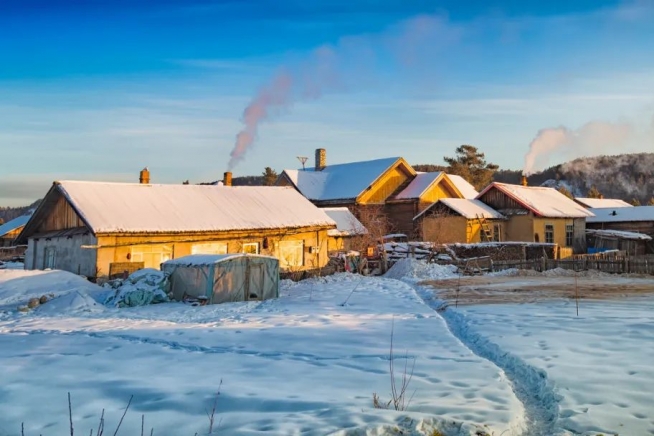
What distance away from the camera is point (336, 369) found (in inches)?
341

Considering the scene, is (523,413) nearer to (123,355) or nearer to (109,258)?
(123,355)

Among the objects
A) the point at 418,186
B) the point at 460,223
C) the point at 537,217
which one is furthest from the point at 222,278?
the point at 418,186

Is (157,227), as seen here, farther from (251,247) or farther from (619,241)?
(619,241)

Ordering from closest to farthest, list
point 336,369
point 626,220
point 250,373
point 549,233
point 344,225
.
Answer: point 250,373
point 336,369
point 344,225
point 549,233
point 626,220

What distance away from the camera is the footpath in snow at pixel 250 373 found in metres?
6.06

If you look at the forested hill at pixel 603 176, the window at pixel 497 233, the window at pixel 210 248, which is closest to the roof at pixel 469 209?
the window at pixel 497 233

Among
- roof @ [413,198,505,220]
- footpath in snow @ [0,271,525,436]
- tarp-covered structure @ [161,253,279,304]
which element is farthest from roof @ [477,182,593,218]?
footpath in snow @ [0,271,525,436]

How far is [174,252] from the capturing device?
24250mm

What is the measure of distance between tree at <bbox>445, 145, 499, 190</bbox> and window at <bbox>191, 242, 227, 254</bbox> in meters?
58.9

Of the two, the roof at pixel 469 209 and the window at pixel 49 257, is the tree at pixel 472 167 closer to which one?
the roof at pixel 469 209

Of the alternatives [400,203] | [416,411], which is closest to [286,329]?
[416,411]

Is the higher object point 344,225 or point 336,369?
point 344,225

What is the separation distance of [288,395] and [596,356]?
5642 mm

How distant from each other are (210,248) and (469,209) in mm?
19440
